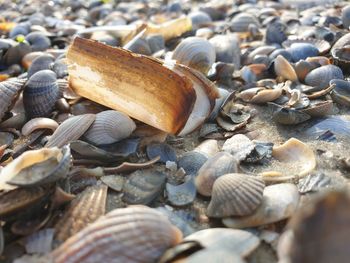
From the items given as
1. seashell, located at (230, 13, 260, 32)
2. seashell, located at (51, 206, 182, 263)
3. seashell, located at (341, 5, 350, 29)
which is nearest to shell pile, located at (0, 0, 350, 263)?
seashell, located at (51, 206, 182, 263)

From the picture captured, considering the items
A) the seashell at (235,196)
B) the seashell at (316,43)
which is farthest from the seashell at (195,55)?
the seashell at (235,196)

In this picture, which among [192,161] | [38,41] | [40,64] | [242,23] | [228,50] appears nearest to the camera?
[192,161]

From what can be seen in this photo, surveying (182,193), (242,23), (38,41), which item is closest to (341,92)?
(182,193)

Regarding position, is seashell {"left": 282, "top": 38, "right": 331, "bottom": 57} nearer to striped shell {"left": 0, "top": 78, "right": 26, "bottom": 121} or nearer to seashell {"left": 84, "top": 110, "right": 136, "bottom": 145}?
seashell {"left": 84, "top": 110, "right": 136, "bottom": 145}

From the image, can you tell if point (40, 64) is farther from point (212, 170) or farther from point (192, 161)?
point (212, 170)

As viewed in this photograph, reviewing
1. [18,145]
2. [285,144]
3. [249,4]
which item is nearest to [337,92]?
[285,144]

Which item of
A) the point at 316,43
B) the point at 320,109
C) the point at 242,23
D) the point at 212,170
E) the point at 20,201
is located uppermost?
the point at 20,201

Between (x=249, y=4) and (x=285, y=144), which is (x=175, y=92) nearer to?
(x=285, y=144)
